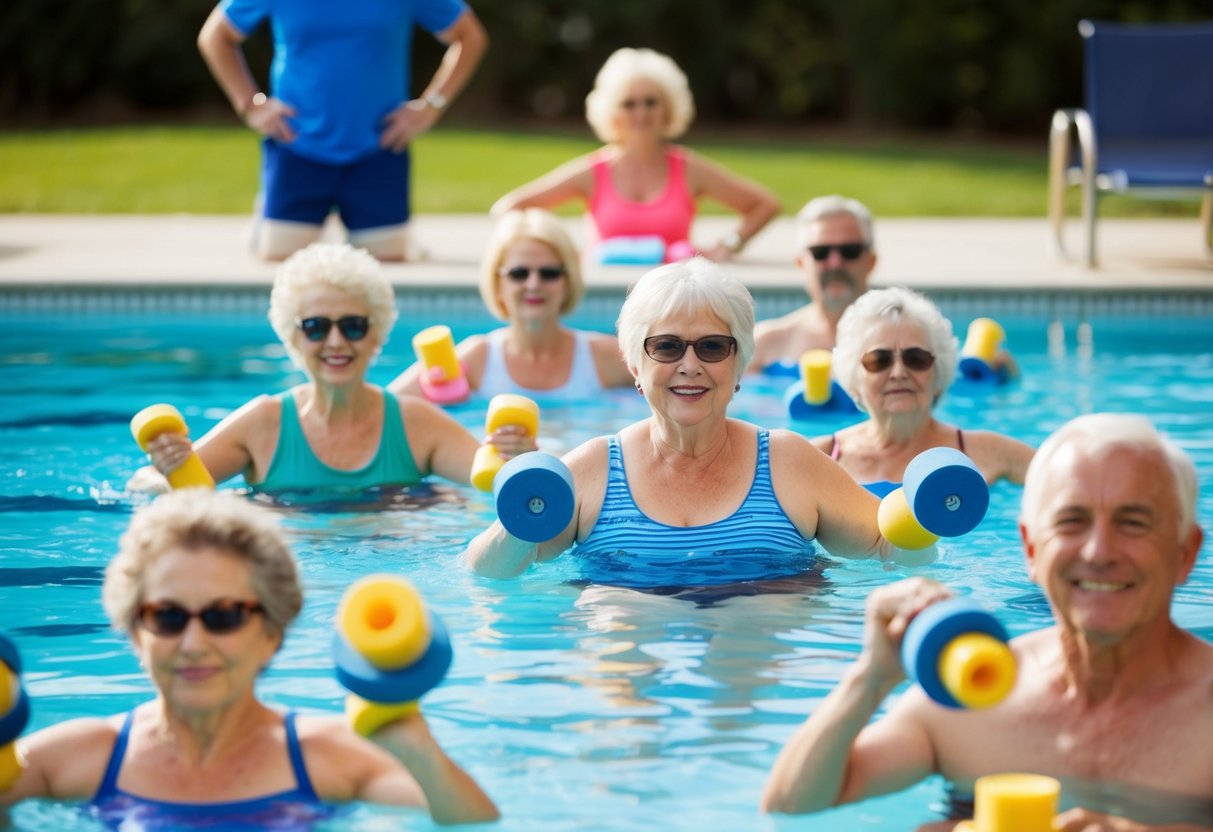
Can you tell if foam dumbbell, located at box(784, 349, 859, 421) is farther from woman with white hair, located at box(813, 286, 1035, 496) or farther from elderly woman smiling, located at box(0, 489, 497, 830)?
elderly woman smiling, located at box(0, 489, 497, 830)

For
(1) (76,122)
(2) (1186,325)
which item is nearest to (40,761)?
(2) (1186,325)

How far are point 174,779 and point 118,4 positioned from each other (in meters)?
21.0

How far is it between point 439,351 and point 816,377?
1591mm

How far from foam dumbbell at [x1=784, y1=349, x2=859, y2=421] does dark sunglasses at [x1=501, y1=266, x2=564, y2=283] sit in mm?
1118

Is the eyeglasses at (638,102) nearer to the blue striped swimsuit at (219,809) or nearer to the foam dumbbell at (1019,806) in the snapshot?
the blue striped swimsuit at (219,809)

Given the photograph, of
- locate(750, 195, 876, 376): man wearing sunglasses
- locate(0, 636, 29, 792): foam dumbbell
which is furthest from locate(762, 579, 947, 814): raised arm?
locate(750, 195, 876, 376): man wearing sunglasses

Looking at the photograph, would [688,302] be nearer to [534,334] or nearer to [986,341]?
[534,334]

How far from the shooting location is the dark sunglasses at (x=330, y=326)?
247 inches

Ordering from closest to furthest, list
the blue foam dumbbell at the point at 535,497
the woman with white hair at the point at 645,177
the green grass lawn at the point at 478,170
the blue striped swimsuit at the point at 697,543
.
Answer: the blue foam dumbbell at the point at 535,497 < the blue striped swimsuit at the point at 697,543 < the woman with white hair at the point at 645,177 < the green grass lawn at the point at 478,170

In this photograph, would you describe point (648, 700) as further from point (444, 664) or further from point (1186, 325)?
point (1186, 325)

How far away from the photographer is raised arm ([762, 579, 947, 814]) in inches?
124

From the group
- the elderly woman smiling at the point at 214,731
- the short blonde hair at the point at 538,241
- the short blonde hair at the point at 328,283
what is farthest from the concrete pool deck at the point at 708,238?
the elderly woman smiling at the point at 214,731

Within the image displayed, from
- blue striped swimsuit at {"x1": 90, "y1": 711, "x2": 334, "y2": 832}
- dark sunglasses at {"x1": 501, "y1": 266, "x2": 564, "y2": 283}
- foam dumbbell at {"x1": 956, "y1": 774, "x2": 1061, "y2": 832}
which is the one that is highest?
dark sunglasses at {"x1": 501, "y1": 266, "x2": 564, "y2": 283}

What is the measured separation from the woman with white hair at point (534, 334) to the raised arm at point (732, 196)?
3.04m
